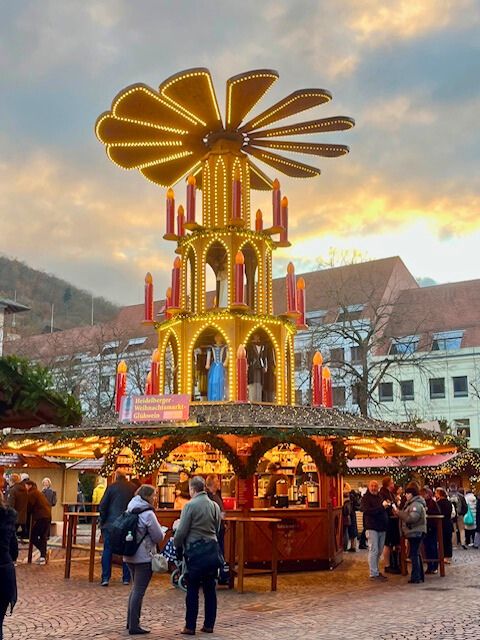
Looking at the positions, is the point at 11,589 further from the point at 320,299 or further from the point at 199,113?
the point at 320,299

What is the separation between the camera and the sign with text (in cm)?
1534

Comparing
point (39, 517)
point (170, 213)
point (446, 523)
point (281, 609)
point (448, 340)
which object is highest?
point (448, 340)

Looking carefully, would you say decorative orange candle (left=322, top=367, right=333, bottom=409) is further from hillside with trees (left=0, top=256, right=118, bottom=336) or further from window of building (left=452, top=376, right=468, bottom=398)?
hillside with trees (left=0, top=256, right=118, bottom=336)

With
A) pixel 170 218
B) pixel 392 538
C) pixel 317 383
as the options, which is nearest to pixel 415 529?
pixel 392 538

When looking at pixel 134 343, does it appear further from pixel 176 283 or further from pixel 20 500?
pixel 20 500

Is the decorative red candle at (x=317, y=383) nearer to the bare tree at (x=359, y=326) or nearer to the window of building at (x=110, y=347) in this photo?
the bare tree at (x=359, y=326)

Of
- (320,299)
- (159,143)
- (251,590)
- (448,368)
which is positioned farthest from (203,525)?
(320,299)

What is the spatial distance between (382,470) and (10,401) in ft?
78.7

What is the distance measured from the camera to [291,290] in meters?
19.8

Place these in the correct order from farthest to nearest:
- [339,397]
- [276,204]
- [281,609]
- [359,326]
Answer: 1. [339,397]
2. [359,326]
3. [276,204]
4. [281,609]

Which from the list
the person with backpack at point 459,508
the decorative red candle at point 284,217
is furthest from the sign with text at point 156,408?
the person with backpack at point 459,508

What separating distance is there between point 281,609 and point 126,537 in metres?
3.32

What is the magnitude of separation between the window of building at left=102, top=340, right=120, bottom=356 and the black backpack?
111ft

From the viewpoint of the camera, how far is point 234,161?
20.9 metres
